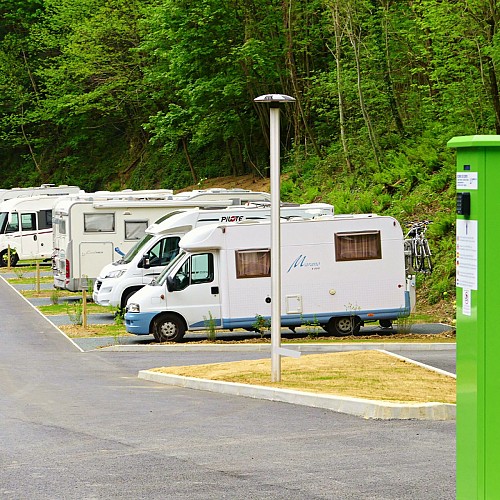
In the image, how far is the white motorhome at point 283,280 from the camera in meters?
23.1

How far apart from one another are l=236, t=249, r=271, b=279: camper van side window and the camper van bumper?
2.06m

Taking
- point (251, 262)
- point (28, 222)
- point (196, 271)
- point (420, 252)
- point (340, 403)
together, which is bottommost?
point (340, 403)

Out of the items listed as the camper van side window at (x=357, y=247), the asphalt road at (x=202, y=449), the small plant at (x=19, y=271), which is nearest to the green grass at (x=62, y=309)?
the camper van side window at (x=357, y=247)

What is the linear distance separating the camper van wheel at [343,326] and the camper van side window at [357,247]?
1.33m

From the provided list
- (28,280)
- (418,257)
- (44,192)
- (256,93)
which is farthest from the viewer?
(44,192)

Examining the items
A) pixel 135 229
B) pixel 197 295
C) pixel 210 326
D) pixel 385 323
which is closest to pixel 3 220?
pixel 135 229

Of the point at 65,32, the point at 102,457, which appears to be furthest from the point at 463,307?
the point at 65,32

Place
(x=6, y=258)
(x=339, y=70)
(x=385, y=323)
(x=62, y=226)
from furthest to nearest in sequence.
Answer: (x=6, y=258) < (x=339, y=70) < (x=62, y=226) < (x=385, y=323)

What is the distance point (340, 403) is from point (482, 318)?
6437 millimetres

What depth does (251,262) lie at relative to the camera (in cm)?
2314

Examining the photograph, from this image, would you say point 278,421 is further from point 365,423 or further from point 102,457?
point 102,457

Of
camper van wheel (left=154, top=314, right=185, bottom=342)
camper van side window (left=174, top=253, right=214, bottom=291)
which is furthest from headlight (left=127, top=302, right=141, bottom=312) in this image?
camper van side window (left=174, top=253, right=214, bottom=291)

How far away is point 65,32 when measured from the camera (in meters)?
64.3

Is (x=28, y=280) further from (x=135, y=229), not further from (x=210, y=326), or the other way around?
(x=210, y=326)
